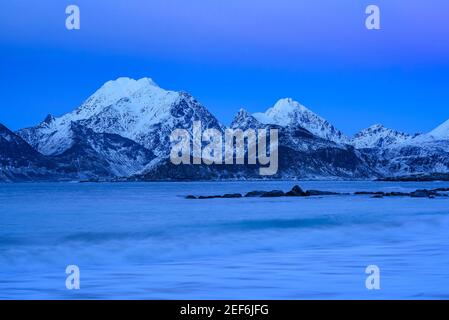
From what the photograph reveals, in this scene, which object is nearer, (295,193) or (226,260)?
(226,260)

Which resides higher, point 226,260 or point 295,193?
point 295,193

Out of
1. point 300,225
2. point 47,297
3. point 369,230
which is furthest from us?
point 300,225

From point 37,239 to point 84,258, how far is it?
646 centimetres

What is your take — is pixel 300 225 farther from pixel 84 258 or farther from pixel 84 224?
pixel 84 258

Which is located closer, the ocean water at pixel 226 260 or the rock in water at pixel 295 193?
the ocean water at pixel 226 260

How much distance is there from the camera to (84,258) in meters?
23.9

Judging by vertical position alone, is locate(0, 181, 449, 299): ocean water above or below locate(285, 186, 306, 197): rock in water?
below

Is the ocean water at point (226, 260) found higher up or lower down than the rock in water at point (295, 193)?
lower down

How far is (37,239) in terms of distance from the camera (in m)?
29.6

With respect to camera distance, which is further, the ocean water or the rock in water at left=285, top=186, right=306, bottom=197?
the rock in water at left=285, top=186, right=306, bottom=197
